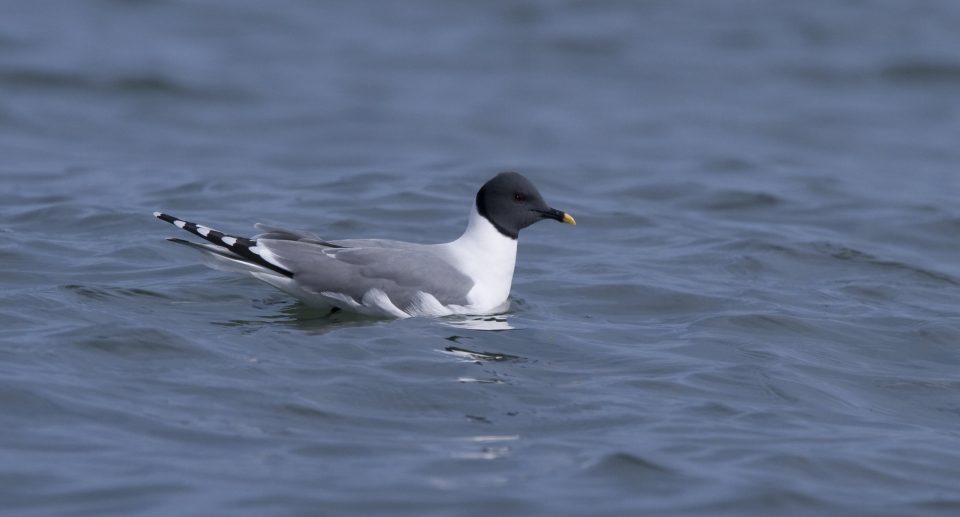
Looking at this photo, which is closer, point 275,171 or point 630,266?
point 630,266

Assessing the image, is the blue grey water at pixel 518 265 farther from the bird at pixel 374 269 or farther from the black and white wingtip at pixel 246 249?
the black and white wingtip at pixel 246 249

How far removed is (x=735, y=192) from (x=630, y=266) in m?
3.35

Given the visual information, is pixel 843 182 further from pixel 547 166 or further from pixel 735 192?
pixel 547 166

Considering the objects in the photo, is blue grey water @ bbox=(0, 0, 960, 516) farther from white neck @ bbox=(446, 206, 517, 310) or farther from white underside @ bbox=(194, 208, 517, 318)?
white neck @ bbox=(446, 206, 517, 310)

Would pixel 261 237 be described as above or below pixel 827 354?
above

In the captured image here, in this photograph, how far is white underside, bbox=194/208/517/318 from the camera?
27.8ft

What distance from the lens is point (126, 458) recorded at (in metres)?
5.96

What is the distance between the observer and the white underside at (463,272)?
848 cm

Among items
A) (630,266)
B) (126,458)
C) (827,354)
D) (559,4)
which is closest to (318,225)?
(630,266)

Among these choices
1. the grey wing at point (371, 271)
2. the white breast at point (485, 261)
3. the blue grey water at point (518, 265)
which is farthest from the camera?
the white breast at point (485, 261)

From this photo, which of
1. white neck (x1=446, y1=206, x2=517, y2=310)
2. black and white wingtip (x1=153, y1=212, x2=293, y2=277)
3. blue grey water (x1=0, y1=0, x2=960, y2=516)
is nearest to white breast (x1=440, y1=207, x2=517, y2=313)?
white neck (x1=446, y1=206, x2=517, y2=310)

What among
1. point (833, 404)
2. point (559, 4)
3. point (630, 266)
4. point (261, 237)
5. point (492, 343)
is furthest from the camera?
point (559, 4)

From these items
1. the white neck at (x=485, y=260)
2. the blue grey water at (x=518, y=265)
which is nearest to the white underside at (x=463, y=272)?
Answer: the white neck at (x=485, y=260)

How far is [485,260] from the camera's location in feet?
29.3
